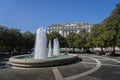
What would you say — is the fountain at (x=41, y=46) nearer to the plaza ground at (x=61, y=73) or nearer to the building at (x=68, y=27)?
the plaza ground at (x=61, y=73)

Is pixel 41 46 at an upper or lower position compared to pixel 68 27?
lower

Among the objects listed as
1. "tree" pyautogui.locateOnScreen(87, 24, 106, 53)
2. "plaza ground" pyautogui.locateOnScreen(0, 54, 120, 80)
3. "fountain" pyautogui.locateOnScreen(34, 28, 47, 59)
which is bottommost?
"plaza ground" pyautogui.locateOnScreen(0, 54, 120, 80)

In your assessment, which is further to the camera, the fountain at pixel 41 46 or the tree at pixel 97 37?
the tree at pixel 97 37

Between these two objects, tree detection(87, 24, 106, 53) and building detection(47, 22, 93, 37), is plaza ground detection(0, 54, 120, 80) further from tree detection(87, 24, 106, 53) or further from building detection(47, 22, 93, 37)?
building detection(47, 22, 93, 37)

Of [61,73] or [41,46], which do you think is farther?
[41,46]

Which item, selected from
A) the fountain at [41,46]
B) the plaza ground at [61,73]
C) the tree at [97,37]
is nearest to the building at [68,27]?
the tree at [97,37]

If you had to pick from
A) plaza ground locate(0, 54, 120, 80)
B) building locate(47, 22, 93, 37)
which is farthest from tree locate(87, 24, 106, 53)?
building locate(47, 22, 93, 37)

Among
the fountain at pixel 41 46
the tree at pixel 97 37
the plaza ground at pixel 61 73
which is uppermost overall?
the tree at pixel 97 37

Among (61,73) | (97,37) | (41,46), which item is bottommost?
(61,73)

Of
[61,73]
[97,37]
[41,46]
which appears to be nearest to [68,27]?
[97,37]

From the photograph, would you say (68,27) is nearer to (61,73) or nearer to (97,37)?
(97,37)

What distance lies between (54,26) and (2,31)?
100m

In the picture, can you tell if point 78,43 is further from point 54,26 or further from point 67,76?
point 54,26

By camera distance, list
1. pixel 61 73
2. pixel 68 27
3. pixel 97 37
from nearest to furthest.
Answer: pixel 61 73 < pixel 97 37 < pixel 68 27
